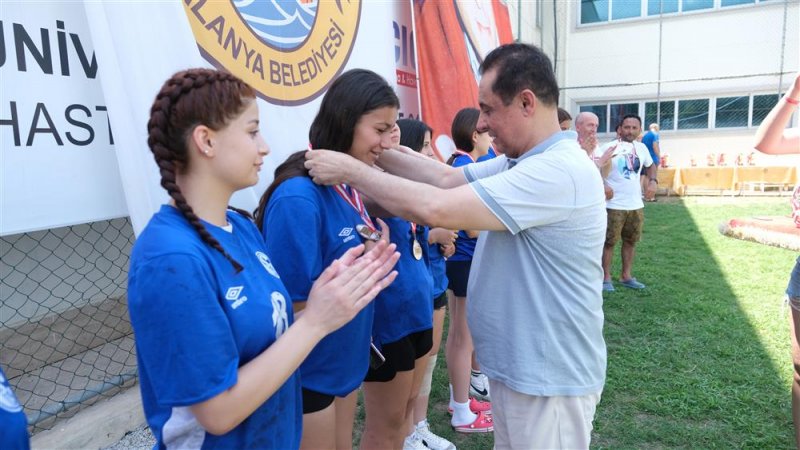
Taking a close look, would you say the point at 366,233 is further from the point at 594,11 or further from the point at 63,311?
the point at 594,11

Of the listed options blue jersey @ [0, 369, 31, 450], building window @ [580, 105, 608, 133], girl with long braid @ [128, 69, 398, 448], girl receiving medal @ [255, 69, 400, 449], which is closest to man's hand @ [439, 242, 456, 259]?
girl receiving medal @ [255, 69, 400, 449]

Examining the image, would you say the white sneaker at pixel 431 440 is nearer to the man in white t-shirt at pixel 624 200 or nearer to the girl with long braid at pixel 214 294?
the girl with long braid at pixel 214 294

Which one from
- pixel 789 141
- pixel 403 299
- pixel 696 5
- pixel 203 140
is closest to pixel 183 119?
pixel 203 140

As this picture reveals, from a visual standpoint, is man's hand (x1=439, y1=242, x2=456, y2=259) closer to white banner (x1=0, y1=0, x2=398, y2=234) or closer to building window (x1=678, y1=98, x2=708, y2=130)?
white banner (x1=0, y1=0, x2=398, y2=234)

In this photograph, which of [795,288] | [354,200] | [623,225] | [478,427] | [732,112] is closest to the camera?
[354,200]

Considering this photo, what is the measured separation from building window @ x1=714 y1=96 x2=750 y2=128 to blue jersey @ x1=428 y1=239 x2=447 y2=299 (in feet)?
50.6

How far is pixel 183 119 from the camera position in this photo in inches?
46.6

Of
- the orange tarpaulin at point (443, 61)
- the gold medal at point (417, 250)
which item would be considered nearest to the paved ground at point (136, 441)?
the gold medal at point (417, 250)

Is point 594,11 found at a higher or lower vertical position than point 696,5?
higher

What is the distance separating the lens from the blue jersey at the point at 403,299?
80.7 inches

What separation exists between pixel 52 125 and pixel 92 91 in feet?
0.76

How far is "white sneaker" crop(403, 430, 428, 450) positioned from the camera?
111 inches

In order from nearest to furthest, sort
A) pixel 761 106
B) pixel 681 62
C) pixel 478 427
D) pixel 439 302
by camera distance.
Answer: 1. pixel 439 302
2. pixel 478 427
3. pixel 761 106
4. pixel 681 62

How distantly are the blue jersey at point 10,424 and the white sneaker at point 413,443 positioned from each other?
6.68 feet
